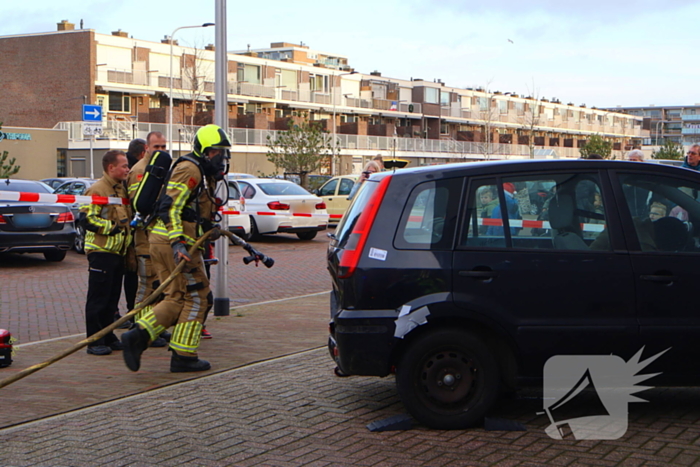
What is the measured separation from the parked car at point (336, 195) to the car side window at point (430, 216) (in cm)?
1927

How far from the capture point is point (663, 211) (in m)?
5.38

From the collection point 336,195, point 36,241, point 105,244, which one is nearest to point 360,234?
point 105,244

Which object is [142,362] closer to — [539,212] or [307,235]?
[539,212]

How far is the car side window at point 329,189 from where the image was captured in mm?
25781

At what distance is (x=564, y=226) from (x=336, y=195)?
20.3 metres

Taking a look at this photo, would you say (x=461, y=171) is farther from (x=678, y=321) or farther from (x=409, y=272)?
(x=678, y=321)

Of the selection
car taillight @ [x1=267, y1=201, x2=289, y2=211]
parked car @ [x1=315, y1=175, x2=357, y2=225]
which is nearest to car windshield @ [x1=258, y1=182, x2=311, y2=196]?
car taillight @ [x1=267, y1=201, x2=289, y2=211]

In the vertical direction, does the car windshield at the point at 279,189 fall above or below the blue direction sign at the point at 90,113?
below

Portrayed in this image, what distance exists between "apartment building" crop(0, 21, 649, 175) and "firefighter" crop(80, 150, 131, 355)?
37.3 metres

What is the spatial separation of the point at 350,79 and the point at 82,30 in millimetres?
30490

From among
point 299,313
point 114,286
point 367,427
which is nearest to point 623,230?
point 367,427

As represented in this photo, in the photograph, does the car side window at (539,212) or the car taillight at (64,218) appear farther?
the car taillight at (64,218)

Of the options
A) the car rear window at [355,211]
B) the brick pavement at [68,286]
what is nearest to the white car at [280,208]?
the brick pavement at [68,286]

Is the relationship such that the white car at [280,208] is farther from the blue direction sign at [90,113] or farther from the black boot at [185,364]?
the black boot at [185,364]
